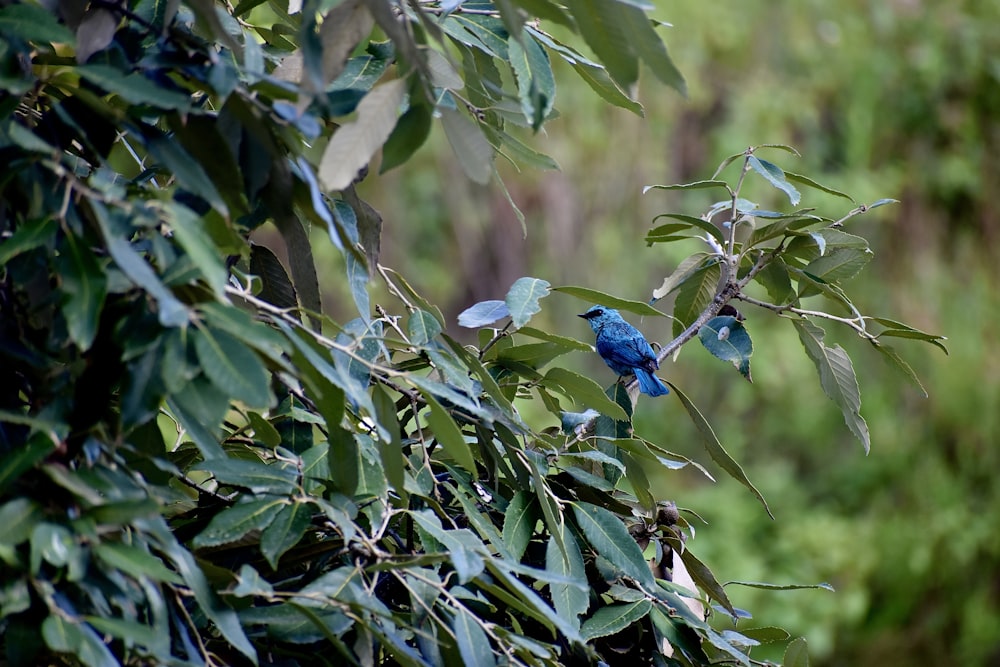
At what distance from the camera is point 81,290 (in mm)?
868

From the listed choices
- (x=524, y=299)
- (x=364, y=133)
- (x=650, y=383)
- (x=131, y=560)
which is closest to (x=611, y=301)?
(x=524, y=299)

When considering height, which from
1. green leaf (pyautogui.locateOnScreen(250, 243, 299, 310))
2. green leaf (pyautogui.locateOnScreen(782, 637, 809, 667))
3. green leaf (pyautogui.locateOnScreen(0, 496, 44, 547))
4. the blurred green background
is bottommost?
the blurred green background

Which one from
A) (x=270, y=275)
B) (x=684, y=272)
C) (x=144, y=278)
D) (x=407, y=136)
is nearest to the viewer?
(x=144, y=278)

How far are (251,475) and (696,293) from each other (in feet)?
2.71

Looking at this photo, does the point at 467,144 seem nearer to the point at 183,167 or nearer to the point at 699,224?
the point at 183,167

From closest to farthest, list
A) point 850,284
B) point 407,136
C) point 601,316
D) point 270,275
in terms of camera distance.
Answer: point 407,136 < point 270,275 < point 601,316 < point 850,284

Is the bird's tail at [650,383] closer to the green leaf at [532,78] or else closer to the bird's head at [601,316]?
the bird's head at [601,316]

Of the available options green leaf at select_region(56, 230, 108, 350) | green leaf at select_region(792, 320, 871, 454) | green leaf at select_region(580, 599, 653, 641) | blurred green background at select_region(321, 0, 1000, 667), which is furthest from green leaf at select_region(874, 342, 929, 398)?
blurred green background at select_region(321, 0, 1000, 667)

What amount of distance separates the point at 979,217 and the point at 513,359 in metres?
6.16

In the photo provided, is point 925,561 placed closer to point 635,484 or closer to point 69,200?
point 635,484

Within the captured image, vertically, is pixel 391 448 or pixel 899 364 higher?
pixel 391 448

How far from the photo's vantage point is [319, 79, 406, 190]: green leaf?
1.03 metres

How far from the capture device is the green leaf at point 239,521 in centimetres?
106

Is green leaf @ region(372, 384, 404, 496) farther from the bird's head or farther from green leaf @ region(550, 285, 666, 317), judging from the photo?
the bird's head
